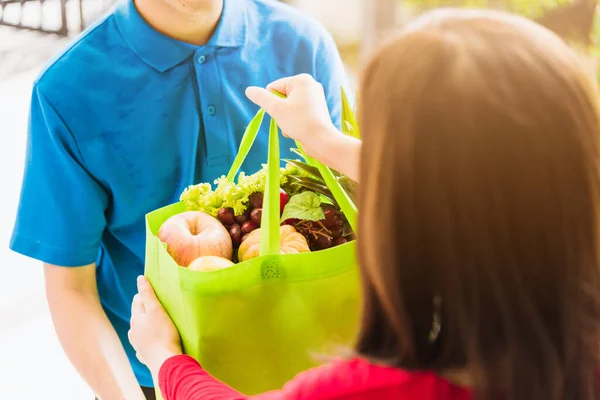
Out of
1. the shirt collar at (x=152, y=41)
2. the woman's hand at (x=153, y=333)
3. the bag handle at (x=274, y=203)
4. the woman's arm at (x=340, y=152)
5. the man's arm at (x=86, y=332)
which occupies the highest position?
the shirt collar at (x=152, y=41)

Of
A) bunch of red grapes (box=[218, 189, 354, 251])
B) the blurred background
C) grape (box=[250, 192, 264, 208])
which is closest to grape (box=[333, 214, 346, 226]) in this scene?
bunch of red grapes (box=[218, 189, 354, 251])

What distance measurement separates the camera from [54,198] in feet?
3.14

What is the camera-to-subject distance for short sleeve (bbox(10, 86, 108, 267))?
3.11 feet

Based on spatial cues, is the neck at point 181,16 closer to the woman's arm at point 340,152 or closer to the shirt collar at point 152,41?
the shirt collar at point 152,41

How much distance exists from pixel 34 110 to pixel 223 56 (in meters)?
0.30

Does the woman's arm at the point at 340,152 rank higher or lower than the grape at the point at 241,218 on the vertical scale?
higher

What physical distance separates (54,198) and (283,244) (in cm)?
38

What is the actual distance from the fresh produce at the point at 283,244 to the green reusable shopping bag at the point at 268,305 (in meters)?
0.04

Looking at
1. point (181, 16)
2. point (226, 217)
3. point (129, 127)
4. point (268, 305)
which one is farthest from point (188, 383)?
point (181, 16)

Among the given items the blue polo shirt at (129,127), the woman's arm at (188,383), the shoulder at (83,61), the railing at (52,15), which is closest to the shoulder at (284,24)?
the blue polo shirt at (129,127)

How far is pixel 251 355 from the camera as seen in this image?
79 cm

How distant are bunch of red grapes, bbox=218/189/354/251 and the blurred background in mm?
799

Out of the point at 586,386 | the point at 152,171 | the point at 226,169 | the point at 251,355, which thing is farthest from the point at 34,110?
the point at 586,386

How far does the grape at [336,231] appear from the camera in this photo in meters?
0.85
